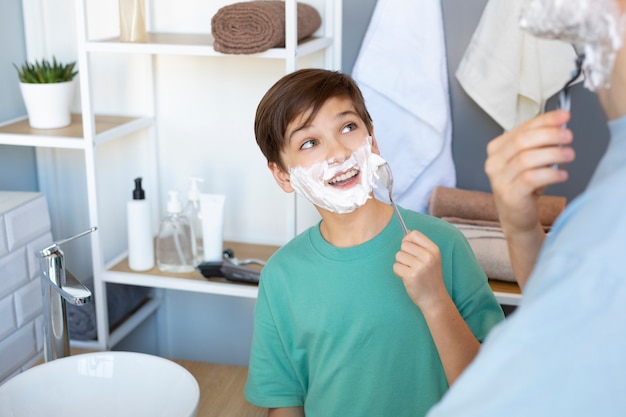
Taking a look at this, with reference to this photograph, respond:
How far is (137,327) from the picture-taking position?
6.69 feet

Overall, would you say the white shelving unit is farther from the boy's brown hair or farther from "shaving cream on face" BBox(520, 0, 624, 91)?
"shaving cream on face" BBox(520, 0, 624, 91)

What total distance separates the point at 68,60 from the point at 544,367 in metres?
1.69

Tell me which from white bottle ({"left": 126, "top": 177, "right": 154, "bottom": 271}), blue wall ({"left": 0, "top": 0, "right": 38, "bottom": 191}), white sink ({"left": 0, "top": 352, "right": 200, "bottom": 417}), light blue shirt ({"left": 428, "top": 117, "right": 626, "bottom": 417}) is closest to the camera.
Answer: light blue shirt ({"left": 428, "top": 117, "right": 626, "bottom": 417})

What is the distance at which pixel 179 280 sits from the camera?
66.1 inches

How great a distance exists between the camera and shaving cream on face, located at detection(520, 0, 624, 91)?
562 millimetres

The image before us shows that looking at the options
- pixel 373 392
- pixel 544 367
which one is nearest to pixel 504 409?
pixel 544 367

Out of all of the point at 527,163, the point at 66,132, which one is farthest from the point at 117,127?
the point at 527,163

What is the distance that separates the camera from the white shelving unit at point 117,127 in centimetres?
155

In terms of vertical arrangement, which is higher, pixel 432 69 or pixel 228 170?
pixel 432 69

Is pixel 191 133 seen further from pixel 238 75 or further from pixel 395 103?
pixel 395 103

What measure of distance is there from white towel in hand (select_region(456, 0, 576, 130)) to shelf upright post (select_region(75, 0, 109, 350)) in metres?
0.79

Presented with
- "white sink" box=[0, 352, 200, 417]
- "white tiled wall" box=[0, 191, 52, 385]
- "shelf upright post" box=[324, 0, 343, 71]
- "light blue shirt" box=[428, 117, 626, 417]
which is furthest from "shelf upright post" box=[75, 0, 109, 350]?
"light blue shirt" box=[428, 117, 626, 417]

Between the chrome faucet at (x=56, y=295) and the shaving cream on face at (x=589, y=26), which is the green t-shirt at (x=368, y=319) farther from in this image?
the shaving cream on face at (x=589, y=26)

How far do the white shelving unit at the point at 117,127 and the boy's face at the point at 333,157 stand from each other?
12.3 inches
